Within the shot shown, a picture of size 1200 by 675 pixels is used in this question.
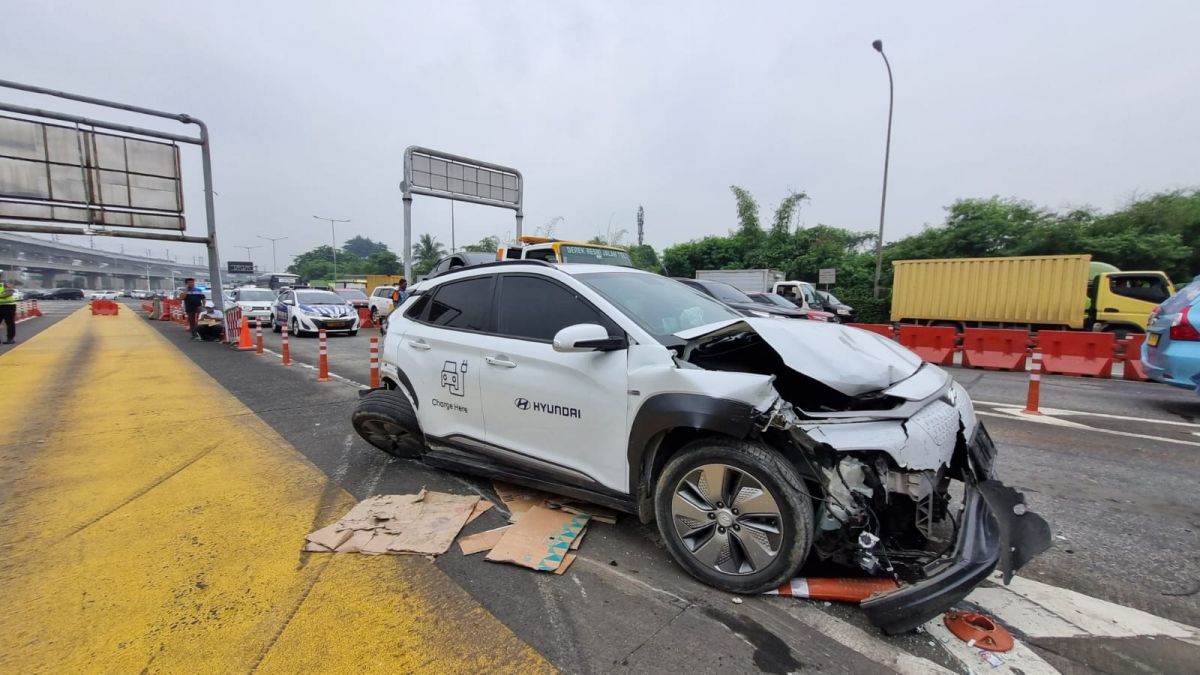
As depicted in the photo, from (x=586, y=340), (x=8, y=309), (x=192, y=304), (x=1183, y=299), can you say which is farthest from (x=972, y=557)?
(x=8, y=309)

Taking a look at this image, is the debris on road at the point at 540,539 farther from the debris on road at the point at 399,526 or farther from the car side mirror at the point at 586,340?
the car side mirror at the point at 586,340

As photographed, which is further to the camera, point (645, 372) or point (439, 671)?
point (645, 372)

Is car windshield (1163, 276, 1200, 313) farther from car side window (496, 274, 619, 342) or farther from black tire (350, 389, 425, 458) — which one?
black tire (350, 389, 425, 458)

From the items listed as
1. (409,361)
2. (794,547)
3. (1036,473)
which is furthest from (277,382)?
(1036,473)

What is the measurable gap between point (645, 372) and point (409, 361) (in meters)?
2.29

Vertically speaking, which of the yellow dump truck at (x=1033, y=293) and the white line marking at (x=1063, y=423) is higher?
the yellow dump truck at (x=1033, y=293)

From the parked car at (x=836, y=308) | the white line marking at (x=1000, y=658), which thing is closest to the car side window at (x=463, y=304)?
the white line marking at (x=1000, y=658)

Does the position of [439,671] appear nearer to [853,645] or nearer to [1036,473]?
[853,645]

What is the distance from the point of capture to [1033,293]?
13.7 m

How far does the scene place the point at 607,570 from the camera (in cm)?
288

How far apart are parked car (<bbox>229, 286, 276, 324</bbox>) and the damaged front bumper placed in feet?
65.9

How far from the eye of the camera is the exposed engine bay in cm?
232

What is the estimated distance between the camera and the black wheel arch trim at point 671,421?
97.4 inches

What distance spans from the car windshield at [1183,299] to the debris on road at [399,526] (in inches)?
328
